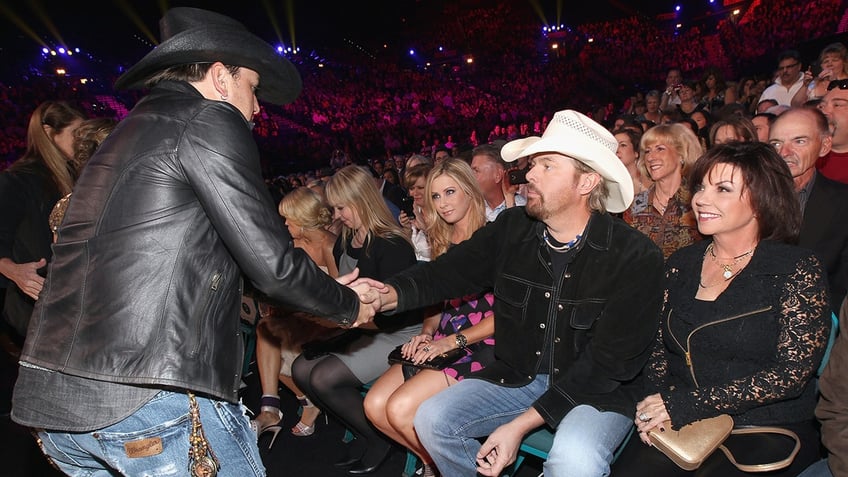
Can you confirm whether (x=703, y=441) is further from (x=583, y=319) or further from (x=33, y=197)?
(x=33, y=197)

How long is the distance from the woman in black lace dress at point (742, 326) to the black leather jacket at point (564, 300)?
0.17 m

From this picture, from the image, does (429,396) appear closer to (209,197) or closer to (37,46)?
(209,197)

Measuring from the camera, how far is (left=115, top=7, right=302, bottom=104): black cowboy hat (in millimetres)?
1934

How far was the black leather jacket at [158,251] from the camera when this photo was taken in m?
1.72

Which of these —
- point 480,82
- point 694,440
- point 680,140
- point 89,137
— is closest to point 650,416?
point 694,440

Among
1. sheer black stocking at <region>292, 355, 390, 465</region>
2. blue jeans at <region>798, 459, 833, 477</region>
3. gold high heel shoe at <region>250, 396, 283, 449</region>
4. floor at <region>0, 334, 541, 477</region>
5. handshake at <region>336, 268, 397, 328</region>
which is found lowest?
floor at <region>0, 334, 541, 477</region>

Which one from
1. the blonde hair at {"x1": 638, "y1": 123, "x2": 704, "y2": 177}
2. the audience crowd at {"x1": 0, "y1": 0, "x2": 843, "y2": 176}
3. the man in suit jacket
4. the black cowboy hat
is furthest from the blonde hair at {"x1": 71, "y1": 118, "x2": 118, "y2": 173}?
Result: the audience crowd at {"x1": 0, "y1": 0, "x2": 843, "y2": 176}

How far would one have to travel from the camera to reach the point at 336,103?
25281mm

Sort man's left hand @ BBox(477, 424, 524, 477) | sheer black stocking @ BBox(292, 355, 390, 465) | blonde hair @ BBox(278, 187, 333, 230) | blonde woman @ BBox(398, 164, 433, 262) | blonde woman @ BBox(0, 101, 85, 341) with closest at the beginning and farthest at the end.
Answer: man's left hand @ BBox(477, 424, 524, 477)
blonde woman @ BBox(0, 101, 85, 341)
sheer black stocking @ BBox(292, 355, 390, 465)
blonde hair @ BBox(278, 187, 333, 230)
blonde woman @ BBox(398, 164, 433, 262)

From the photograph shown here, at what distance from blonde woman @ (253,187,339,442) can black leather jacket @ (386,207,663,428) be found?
1711mm

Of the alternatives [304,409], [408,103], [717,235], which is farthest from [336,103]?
[717,235]

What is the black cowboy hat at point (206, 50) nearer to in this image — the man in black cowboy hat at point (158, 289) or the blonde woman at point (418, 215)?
the man in black cowboy hat at point (158, 289)

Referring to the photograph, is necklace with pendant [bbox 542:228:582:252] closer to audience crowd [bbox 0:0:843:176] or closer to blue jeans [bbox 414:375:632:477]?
blue jeans [bbox 414:375:632:477]

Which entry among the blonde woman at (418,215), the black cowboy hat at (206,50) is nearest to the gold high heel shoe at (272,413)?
the blonde woman at (418,215)
